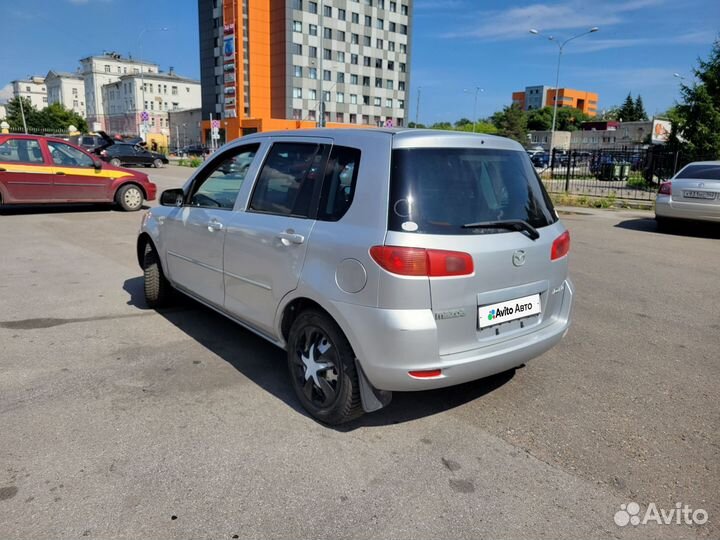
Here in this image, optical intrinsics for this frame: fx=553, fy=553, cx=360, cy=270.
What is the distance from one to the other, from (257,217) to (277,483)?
1.84 meters

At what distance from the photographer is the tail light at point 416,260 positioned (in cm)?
291

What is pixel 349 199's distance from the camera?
326 centimetres

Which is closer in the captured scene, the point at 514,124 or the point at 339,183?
the point at 339,183

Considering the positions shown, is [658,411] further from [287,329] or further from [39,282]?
[39,282]

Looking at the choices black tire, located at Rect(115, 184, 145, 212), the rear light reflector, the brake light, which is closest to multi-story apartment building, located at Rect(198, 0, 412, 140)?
black tire, located at Rect(115, 184, 145, 212)

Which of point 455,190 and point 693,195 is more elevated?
point 455,190

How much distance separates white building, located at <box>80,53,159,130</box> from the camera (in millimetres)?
126625

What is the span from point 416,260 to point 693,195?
33.8 feet

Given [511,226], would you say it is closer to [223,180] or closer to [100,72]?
[223,180]

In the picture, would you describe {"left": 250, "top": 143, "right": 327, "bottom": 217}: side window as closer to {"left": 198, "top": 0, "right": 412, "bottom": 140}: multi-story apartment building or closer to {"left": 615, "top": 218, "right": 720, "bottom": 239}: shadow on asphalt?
Result: {"left": 615, "top": 218, "right": 720, "bottom": 239}: shadow on asphalt

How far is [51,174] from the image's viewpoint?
1215 centimetres

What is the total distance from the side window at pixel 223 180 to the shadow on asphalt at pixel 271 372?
46.5 inches

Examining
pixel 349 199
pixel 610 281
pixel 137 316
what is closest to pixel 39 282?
pixel 137 316

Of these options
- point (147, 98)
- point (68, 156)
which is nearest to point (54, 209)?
point (68, 156)
